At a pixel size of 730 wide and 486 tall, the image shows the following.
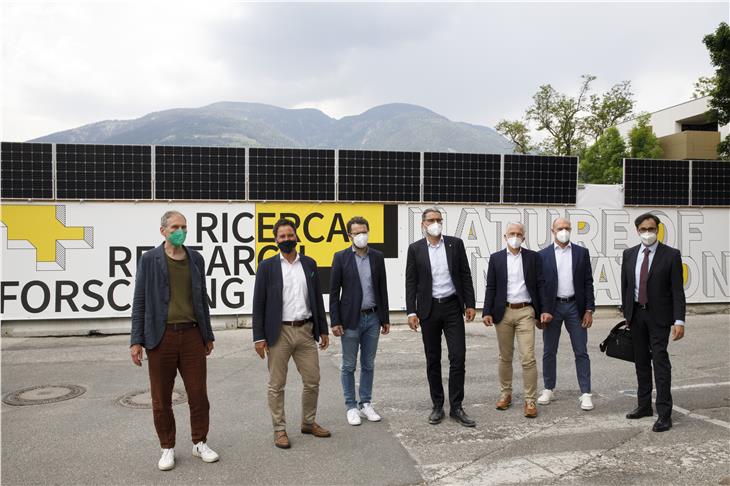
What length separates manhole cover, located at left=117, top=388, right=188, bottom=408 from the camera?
675 centimetres

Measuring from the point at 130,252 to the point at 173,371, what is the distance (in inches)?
311

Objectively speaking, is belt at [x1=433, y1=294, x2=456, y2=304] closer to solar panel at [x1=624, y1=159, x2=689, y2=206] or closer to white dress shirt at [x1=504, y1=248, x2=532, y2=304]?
white dress shirt at [x1=504, y1=248, x2=532, y2=304]

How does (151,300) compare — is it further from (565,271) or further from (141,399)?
(565,271)

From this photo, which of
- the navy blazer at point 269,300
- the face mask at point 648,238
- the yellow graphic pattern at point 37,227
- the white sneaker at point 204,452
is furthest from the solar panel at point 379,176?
the white sneaker at point 204,452

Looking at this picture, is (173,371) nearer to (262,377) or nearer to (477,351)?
(262,377)

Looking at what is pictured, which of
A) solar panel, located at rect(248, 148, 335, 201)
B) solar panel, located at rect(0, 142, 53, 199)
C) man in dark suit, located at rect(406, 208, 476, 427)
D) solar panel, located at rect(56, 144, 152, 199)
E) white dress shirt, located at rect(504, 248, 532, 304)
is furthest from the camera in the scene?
solar panel, located at rect(248, 148, 335, 201)

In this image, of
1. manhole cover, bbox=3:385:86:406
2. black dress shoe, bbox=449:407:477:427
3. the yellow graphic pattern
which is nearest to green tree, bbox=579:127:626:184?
the yellow graphic pattern

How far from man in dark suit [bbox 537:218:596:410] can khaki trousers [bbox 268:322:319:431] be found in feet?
8.86

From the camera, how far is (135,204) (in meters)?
12.2

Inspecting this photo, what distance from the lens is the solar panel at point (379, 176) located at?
12906 millimetres

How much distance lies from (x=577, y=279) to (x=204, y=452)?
4262mm

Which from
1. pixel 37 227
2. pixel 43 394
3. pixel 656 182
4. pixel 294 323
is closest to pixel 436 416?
pixel 294 323

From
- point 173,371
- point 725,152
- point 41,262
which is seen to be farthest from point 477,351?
point 725,152

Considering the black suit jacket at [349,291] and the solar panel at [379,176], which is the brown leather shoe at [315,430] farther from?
the solar panel at [379,176]
